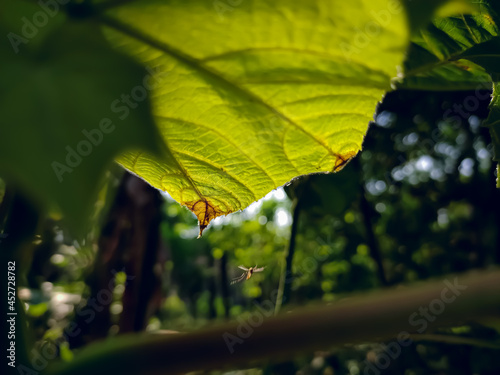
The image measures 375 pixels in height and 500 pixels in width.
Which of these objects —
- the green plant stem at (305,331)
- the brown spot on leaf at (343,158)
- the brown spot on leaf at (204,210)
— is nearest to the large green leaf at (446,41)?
the brown spot on leaf at (343,158)

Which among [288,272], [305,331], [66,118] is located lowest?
[288,272]

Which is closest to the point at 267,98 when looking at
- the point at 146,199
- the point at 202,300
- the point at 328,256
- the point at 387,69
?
the point at 387,69

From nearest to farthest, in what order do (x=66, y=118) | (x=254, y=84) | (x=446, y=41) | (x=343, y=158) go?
(x=66, y=118) → (x=254, y=84) → (x=343, y=158) → (x=446, y=41)

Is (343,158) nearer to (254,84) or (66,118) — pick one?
(254,84)

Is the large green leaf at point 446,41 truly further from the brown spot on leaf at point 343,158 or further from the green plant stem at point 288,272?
the green plant stem at point 288,272

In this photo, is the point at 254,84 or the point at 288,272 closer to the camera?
the point at 254,84

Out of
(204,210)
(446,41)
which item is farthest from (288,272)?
(446,41)

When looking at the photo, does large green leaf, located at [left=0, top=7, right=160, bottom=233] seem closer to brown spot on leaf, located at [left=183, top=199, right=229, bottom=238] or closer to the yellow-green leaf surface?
the yellow-green leaf surface

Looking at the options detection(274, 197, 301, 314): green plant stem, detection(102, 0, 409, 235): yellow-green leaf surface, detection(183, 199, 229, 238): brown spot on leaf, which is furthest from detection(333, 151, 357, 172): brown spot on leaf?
detection(274, 197, 301, 314): green plant stem
